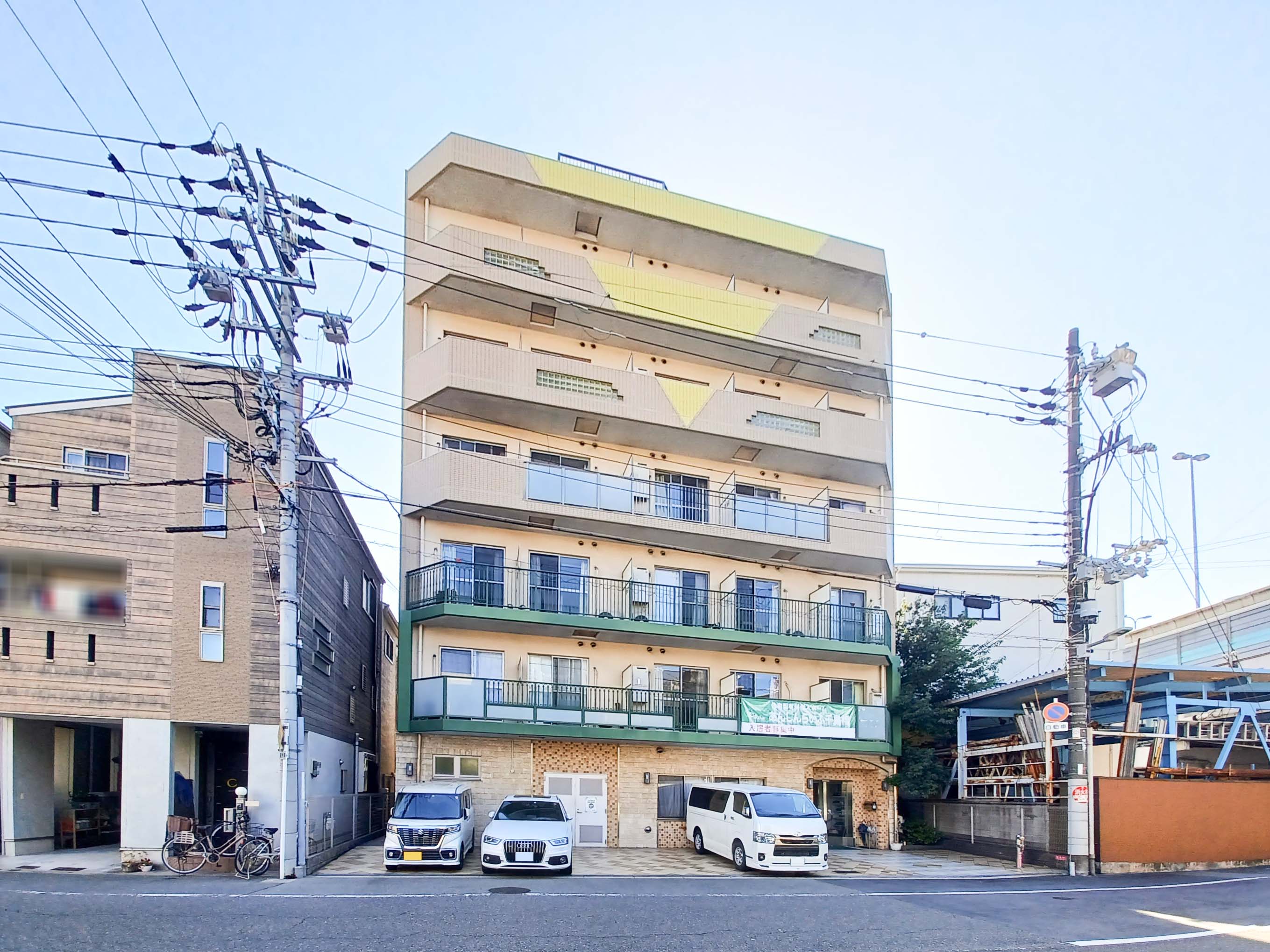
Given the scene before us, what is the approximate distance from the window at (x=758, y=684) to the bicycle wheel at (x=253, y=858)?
14433mm

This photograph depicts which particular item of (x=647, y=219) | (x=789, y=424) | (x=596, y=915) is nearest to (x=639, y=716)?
(x=789, y=424)

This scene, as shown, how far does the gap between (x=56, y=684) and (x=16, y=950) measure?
9.78 meters

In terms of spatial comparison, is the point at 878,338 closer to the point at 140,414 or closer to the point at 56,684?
the point at 140,414

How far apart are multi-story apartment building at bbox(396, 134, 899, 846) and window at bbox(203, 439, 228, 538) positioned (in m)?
5.78

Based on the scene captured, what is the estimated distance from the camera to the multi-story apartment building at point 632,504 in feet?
85.8

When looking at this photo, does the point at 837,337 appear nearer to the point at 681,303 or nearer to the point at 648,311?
the point at 681,303

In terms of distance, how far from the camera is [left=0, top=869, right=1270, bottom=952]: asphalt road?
40.1 feet

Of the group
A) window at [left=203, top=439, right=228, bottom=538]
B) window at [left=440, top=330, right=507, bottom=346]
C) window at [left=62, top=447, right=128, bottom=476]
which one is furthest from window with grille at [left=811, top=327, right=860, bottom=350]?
window at [left=62, top=447, right=128, bottom=476]

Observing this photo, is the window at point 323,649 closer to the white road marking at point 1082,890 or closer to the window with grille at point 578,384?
the window with grille at point 578,384

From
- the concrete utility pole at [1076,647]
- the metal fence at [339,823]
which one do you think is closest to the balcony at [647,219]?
the concrete utility pole at [1076,647]

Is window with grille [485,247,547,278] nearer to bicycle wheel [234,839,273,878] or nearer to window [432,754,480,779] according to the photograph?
window [432,754,480,779]

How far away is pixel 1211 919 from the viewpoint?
1538cm

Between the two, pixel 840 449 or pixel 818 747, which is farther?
pixel 840 449

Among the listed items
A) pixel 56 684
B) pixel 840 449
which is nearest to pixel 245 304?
pixel 56 684
